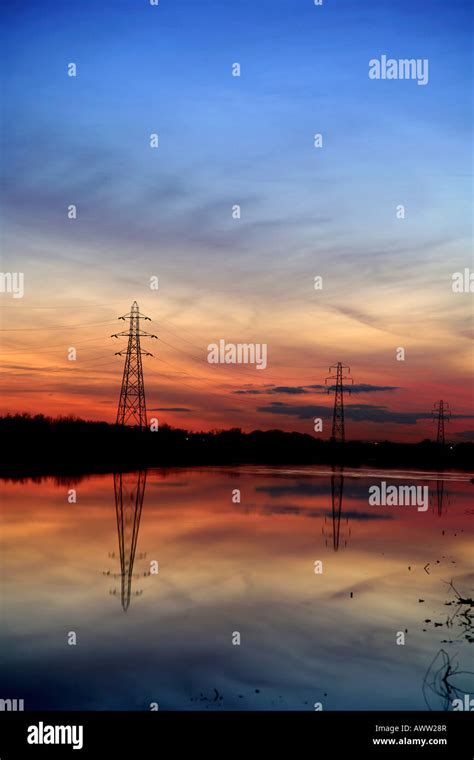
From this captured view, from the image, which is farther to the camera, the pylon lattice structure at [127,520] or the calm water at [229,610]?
the pylon lattice structure at [127,520]

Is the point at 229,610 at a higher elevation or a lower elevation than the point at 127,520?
lower

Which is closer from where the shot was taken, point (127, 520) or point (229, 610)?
point (229, 610)

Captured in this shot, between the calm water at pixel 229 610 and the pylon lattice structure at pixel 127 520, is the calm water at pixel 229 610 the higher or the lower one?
the lower one

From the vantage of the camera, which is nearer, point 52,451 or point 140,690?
point 140,690

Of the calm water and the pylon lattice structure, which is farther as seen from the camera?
the pylon lattice structure

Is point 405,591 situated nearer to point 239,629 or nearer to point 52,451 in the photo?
point 239,629

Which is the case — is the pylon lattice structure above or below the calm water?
above
